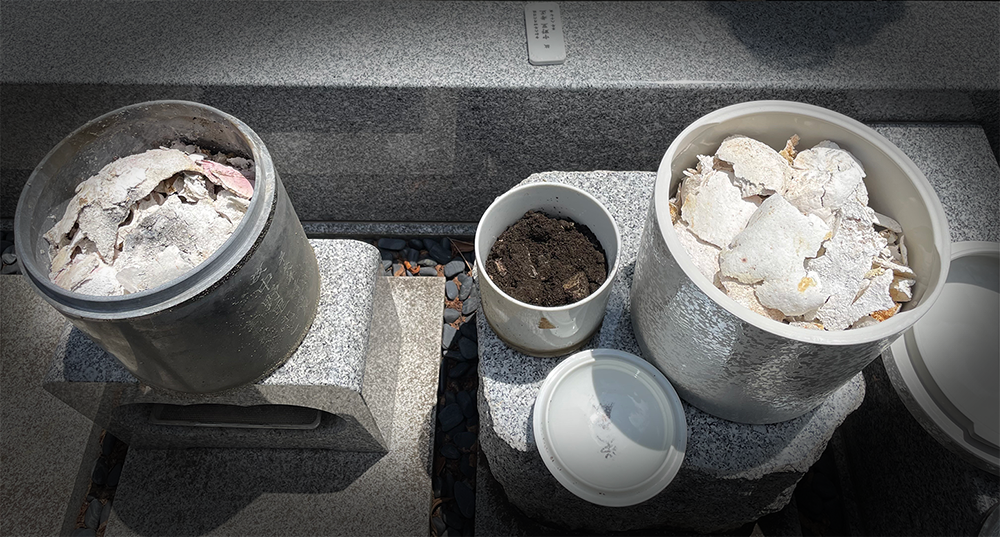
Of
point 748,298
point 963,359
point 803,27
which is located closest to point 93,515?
point 748,298

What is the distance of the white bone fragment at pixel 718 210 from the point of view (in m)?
0.80

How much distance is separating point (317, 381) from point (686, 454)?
0.60 meters

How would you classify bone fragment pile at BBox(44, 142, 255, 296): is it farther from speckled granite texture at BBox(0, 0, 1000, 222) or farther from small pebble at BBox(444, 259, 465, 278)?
small pebble at BBox(444, 259, 465, 278)

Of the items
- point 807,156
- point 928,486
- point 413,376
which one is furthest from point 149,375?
point 928,486

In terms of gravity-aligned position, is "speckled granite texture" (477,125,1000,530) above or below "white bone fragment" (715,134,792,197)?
below

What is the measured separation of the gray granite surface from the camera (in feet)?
4.04

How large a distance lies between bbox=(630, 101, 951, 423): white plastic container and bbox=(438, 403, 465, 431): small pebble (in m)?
0.57

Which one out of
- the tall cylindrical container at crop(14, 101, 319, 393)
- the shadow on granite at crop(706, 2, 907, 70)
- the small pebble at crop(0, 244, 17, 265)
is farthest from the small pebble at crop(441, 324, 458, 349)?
the small pebble at crop(0, 244, 17, 265)

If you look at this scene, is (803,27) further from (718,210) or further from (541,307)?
(541,307)

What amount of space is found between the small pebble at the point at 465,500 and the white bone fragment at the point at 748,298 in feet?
2.56

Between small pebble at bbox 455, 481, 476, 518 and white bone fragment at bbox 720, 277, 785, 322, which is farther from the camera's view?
small pebble at bbox 455, 481, 476, 518

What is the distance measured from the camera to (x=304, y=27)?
53.7 inches

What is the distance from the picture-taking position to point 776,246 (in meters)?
0.74

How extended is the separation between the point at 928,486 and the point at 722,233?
68 centimetres
